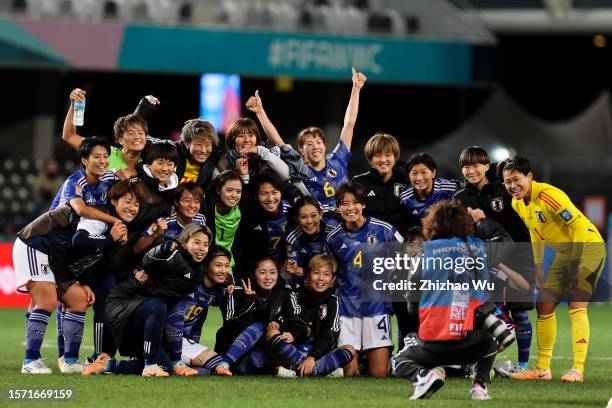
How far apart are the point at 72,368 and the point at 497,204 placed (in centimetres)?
342

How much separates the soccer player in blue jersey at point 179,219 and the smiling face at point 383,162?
1.46 m

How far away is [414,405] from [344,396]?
0.65 metres

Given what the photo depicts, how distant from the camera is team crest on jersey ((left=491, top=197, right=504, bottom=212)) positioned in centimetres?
955

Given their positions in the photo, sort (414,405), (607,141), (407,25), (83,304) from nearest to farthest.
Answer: (414,405) < (83,304) < (607,141) < (407,25)

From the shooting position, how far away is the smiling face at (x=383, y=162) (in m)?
9.81

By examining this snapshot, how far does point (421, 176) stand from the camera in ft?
31.3

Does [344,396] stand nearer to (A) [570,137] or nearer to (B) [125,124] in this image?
(B) [125,124]

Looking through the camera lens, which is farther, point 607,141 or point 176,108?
point 176,108

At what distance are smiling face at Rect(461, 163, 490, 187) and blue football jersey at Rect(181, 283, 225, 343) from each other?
206cm

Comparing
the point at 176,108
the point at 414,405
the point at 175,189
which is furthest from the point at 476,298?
the point at 176,108

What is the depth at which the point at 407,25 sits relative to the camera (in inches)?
963

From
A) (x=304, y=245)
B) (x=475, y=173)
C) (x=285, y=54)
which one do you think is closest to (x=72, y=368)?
(x=304, y=245)

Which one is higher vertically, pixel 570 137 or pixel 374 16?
pixel 374 16

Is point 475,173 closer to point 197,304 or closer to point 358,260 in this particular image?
point 358,260
